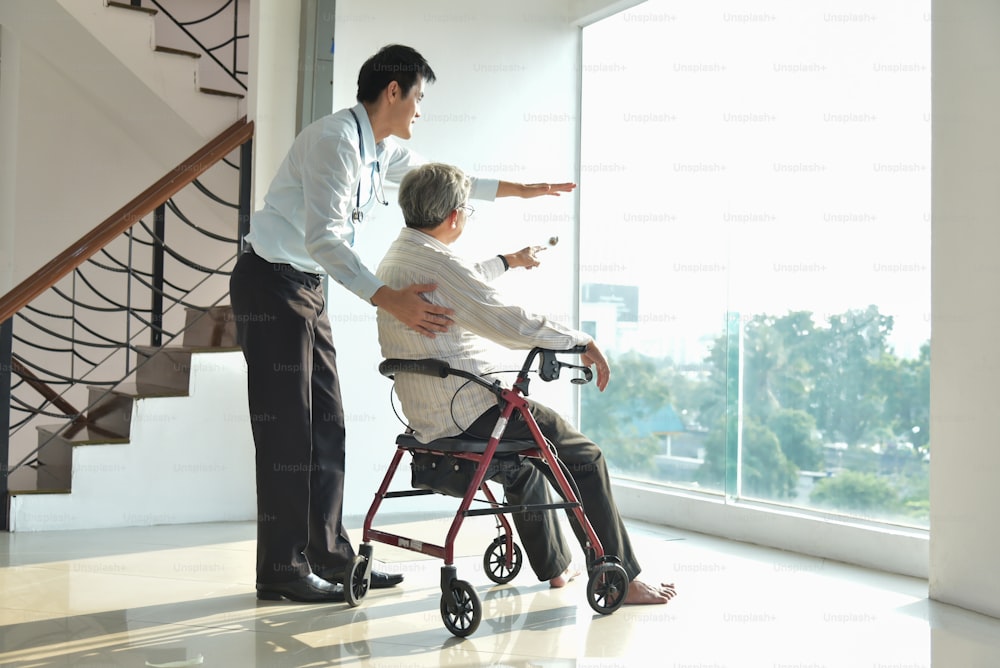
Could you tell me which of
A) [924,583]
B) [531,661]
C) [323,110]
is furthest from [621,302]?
[531,661]

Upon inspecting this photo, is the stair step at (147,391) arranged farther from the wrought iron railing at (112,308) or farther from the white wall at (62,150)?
the white wall at (62,150)

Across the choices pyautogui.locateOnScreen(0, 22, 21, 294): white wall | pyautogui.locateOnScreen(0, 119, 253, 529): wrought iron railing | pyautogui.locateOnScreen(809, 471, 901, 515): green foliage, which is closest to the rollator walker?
pyautogui.locateOnScreen(809, 471, 901, 515): green foliage

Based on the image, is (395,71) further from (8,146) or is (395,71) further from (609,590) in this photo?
(8,146)

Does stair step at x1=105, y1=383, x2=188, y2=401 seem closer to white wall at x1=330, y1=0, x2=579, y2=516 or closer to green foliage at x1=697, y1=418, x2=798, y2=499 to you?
white wall at x1=330, y1=0, x2=579, y2=516

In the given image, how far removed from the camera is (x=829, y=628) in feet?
8.45

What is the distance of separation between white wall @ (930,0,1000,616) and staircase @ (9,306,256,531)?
9.33 ft

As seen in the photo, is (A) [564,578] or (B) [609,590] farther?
(A) [564,578]

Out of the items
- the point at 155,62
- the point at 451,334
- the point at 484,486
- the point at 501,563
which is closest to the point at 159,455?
the point at 501,563

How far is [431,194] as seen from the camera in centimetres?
260

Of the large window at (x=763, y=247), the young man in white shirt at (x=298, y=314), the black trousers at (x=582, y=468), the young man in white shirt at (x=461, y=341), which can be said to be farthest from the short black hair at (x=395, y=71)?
the large window at (x=763, y=247)

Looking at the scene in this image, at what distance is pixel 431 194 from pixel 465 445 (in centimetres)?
69

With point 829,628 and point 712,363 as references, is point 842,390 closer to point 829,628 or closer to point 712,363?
point 712,363

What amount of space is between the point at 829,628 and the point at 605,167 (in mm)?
2856

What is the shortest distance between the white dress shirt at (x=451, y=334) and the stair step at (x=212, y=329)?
2017 millimetres
